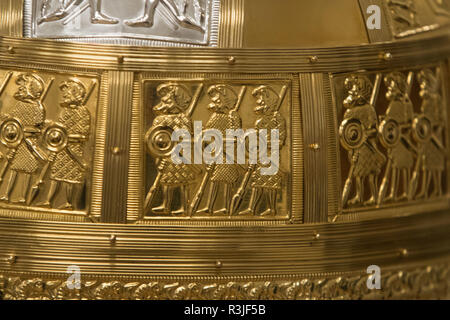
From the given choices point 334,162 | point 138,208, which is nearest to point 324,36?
point 334,162

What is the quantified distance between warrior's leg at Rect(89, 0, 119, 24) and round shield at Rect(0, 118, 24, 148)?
62 cm

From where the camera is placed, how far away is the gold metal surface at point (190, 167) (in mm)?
3717

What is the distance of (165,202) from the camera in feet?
12.3

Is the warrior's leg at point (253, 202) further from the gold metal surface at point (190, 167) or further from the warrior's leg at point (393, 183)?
the warrior's leg at point (393, 183)

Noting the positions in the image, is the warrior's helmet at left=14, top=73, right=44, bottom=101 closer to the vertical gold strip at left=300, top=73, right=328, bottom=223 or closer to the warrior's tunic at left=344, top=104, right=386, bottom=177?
the vertical gold strip at left=300, top=73, right=328, bottom=223

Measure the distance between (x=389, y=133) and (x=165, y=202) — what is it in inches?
47.0

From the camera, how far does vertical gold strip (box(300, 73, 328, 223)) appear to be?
3.81 m

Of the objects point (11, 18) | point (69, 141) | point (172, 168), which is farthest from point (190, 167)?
point (11, 18)

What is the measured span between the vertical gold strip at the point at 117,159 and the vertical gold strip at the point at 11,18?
1.98 feet

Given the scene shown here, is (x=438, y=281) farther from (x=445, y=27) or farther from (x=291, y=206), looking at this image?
(x=445, y=27)

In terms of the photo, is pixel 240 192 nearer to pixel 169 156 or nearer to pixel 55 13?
pixel 169 156

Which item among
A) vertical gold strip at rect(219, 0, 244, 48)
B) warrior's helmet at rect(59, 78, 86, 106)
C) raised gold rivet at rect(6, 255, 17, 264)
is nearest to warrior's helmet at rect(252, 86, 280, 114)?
vertical gold strip at rect(219, 0, 244, 48)

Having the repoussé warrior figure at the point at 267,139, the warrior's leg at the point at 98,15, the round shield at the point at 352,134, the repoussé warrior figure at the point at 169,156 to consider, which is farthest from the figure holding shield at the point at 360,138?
the warrior's leg at the point at 98,15

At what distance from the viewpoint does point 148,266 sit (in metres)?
3.72
